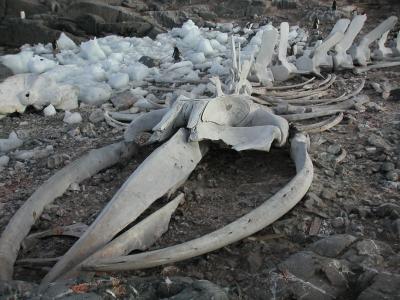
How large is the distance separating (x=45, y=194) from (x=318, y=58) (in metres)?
4.78

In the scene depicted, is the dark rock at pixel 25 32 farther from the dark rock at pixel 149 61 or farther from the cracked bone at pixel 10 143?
the cracked bone at pixel 10 143

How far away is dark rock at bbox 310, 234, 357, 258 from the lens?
113 inches

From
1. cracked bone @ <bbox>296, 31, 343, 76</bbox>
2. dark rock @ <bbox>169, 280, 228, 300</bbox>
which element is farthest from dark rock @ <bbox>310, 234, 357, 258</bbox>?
cracked bone @ <bbox>296, 31, 343, 76</bbox>

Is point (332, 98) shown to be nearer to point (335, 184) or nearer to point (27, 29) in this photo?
point (335, 184)

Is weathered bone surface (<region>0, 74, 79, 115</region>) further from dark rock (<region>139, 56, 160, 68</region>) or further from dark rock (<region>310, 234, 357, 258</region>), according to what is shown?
dark rock (<region>310, 234, 357, 258</region>)

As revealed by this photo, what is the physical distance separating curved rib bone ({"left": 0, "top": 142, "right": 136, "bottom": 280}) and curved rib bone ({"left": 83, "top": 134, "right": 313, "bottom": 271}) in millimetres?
608

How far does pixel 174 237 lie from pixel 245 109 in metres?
1.37

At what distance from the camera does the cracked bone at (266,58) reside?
249 inches

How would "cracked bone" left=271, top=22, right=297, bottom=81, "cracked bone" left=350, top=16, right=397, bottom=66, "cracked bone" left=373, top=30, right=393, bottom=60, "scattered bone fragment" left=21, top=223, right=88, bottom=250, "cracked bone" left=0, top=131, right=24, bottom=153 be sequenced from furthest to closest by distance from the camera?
"cracked bone" left=373, top=30, right=393, bottom=60
"cracked bone" left=350, top=16, right=397, bottom=66
"cracked bone" left=271, top=22, right=297, bottom=81
"cracked bone" left=0, top=131, right=24, bottom=153
"scattered bone fragment" left=21, top=223, right=88, bottom=250

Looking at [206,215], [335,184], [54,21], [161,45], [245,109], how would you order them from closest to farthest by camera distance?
[206,215] → [335,184] → [245,109] → [161,45] → [54,21]

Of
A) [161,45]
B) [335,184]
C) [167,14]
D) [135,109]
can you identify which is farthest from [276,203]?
[167,14]

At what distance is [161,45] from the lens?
9773 mm

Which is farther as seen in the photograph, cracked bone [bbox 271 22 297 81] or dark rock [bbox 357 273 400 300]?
cracked bone [bbox 271 22 297 81]

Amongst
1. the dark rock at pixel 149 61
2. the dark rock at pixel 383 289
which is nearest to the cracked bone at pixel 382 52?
the dark rock at pixel 149 61
